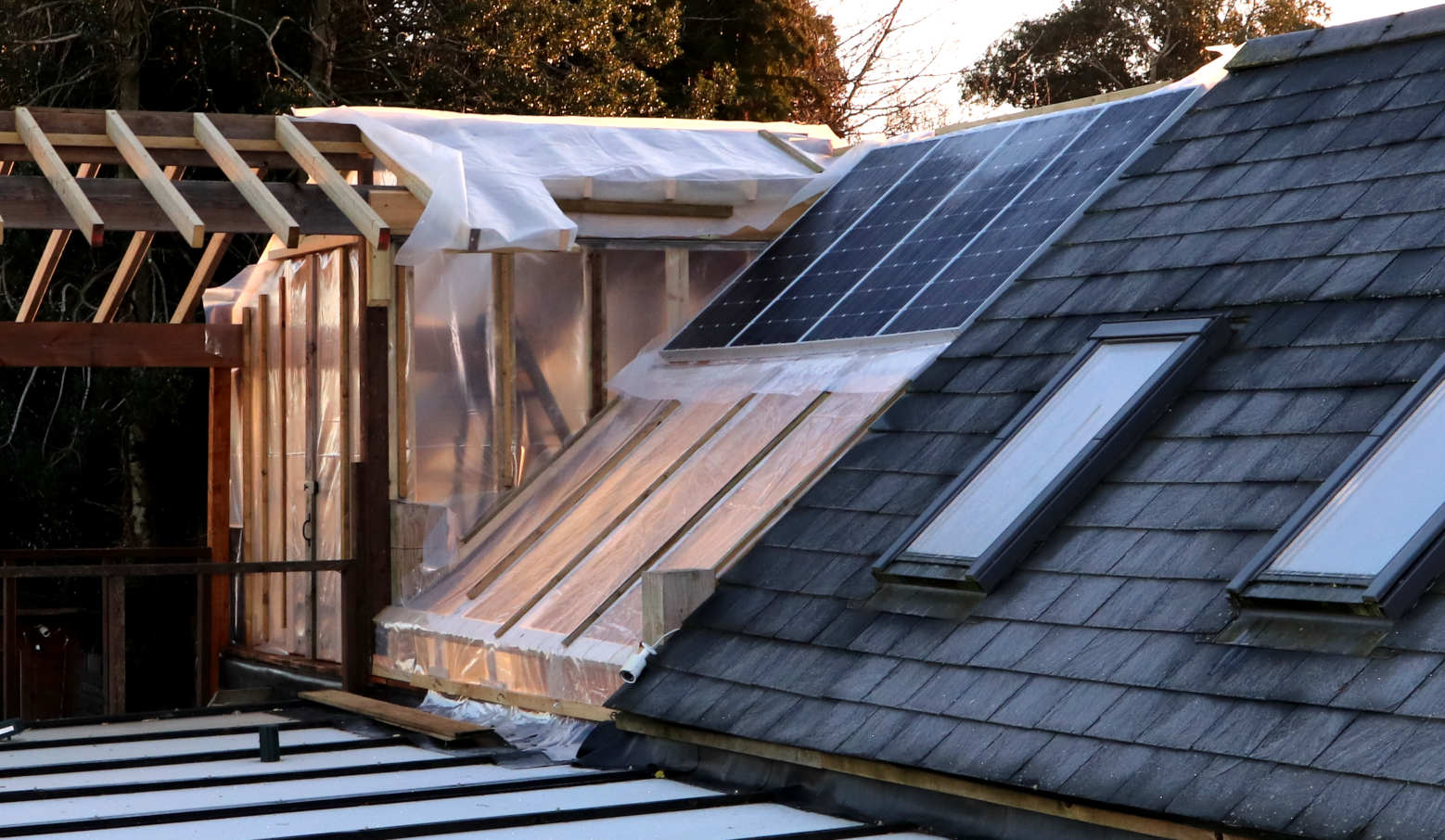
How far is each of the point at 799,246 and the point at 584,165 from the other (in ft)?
4.32

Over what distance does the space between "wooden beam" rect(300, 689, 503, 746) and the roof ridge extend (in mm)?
4499

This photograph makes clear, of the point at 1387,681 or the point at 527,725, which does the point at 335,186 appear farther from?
the point at 1387,681

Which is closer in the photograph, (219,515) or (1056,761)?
(1056,761)

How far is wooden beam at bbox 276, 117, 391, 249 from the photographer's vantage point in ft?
27.2

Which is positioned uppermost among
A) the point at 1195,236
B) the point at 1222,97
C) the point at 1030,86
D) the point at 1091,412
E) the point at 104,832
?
the point at 1030,86

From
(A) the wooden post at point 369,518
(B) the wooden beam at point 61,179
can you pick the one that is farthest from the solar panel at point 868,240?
(B) the wooden beam at point 61,179

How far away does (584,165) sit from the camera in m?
10.3

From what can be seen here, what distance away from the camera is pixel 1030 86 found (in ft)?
95.0

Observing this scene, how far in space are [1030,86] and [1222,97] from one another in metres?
21.5

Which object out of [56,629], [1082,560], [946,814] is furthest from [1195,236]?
[56,629]

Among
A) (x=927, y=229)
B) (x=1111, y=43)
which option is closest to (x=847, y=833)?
(x=927, y=229)

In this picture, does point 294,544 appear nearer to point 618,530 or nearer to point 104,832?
point 618,530

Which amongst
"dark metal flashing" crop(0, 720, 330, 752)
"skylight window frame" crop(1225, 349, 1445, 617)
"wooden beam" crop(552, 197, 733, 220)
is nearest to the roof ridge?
"skylight window frame" crop(1225, 349, 1445, 617)

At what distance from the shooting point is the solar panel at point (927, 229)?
8680 mm
